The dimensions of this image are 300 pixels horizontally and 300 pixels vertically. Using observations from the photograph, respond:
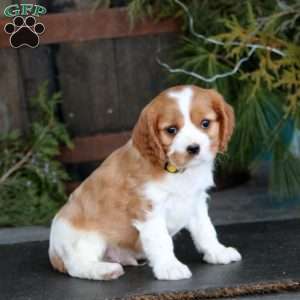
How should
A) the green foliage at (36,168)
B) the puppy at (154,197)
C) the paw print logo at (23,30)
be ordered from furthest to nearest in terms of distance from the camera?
1. the green foliage at (36,168)
2. the paw print logo at (23,30)
3. the puppy at (154,197)

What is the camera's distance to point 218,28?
6.14m

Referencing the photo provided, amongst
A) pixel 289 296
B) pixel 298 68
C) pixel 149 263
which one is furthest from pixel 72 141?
pixel 289 296

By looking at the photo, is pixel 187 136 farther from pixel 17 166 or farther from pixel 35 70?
pixel 35 70

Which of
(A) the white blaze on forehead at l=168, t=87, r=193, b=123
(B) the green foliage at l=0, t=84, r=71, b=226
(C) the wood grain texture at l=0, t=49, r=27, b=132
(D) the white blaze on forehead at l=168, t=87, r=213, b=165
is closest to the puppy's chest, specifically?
(D) the white blaze on forehead at l=168, t=87, r=213, b=165

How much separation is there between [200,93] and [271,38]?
70.9 inches

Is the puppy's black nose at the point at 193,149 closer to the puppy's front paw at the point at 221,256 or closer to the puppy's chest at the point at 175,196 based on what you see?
the puppy's chest at the point at 175,196

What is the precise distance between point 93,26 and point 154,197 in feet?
7.67

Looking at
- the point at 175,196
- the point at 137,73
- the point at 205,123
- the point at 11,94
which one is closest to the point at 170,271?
the point at 175,196

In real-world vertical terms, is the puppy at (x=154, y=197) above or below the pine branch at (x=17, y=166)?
above

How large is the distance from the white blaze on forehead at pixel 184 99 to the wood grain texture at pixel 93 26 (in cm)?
217

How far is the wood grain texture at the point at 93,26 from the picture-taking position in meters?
6.28

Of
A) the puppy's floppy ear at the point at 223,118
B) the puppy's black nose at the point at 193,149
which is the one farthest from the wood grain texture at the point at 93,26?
the puppy's black nose at the point at 193,149

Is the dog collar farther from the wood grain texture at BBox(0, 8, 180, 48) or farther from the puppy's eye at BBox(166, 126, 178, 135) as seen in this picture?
the wood grain texture at BBox(0, 8, 180, 48)

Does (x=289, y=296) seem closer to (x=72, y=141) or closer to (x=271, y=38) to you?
(x=271, y=38)
